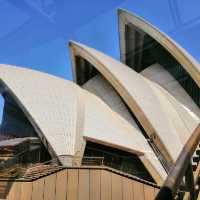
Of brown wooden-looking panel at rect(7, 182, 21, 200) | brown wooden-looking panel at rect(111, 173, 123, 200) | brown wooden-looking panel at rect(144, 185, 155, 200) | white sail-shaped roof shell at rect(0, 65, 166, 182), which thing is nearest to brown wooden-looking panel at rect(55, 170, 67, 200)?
brown wooden-looking panel at rect(7, 182, 21, 200)

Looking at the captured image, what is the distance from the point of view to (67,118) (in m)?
15.1

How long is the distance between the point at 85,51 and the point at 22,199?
13.2 meters

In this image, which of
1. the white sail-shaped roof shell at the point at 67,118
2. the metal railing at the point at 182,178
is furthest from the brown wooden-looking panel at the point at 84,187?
the metal railing at the point at 182,178

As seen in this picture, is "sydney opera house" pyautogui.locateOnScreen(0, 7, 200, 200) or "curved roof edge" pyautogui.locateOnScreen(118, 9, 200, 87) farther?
"curved roof edge" pyautogui.locateOnScreen(118, 9, 200, 87)

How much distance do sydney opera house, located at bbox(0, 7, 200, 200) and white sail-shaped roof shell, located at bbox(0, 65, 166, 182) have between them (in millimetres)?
47

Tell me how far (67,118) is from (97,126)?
60.6 inches

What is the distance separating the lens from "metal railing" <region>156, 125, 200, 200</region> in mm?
1841

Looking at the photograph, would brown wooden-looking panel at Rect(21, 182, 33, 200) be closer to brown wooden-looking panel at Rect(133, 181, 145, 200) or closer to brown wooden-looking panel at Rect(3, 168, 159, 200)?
brown wooden-looking panel at Rect(3, 168, 159, 200)

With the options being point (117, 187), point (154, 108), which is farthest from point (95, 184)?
point (154, 108)

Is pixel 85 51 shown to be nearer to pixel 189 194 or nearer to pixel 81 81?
pixel 81 81

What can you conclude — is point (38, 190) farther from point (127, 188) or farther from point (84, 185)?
point (127, 188)

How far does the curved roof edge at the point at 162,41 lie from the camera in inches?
715

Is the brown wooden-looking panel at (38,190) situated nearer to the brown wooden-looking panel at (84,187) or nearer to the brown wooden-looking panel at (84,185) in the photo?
the brown wooden-looking panel at (84,187)

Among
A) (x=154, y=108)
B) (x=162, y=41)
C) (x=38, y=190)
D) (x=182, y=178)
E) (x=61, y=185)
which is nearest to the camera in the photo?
(x=182, y=178)
